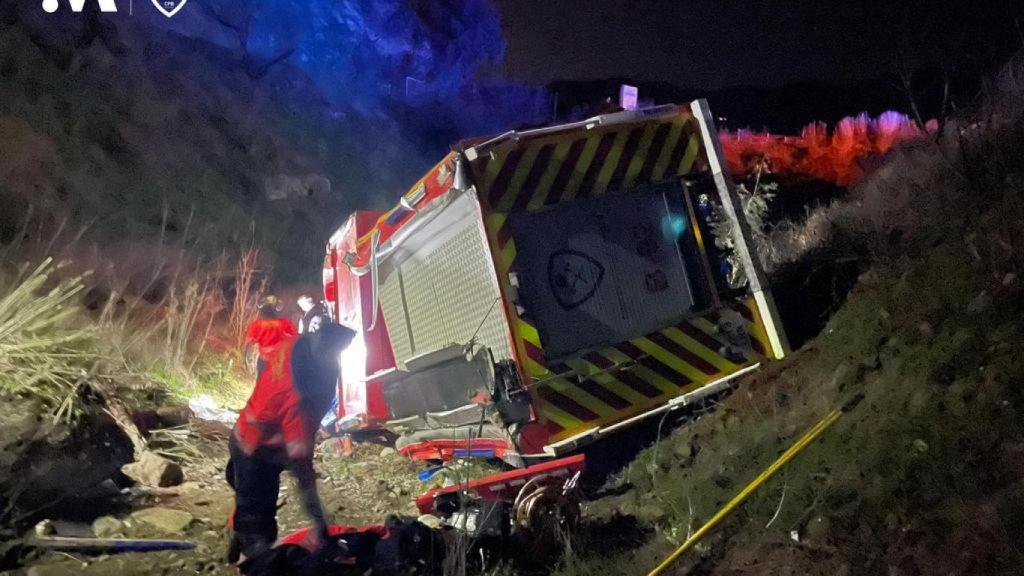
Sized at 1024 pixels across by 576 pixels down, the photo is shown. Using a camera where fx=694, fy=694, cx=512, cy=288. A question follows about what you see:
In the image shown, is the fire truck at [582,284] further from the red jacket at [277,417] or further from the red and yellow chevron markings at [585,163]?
the red jacket at [277,417]

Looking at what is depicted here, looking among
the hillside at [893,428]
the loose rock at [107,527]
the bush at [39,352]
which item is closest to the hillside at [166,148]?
the bush at [39,352]

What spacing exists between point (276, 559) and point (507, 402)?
1495mm

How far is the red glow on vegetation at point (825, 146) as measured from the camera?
18.0 meters

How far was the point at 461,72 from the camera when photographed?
21.9m

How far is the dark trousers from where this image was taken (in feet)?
12.9

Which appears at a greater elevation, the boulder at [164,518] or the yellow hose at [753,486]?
the boulder at [164,518]

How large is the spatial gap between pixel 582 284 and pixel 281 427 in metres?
2.05

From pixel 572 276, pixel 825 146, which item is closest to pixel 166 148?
pixel 572 276

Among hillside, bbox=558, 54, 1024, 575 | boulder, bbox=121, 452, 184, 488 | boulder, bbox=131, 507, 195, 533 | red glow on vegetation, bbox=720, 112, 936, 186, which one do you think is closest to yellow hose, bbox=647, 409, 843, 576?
hillside, bbox=558, 54, 1024, 575

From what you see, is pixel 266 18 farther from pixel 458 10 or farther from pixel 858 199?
pixel 858 199

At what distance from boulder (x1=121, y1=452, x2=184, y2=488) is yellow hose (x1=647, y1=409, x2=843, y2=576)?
3.46 metres

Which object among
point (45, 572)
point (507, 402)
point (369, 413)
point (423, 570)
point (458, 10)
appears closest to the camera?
point (45, 572)

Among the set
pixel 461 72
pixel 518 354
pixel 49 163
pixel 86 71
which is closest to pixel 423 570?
pixel 518 354

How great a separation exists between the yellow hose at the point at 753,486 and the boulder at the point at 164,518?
2.82 metres
